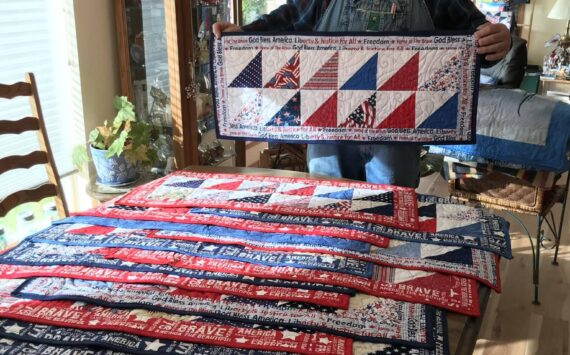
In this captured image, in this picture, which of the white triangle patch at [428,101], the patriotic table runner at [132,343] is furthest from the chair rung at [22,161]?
the white triangle patch at [428,101]

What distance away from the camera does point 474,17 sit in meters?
1.78

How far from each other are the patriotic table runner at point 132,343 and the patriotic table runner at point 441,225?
1.26 feet

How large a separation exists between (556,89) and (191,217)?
515 centimetres

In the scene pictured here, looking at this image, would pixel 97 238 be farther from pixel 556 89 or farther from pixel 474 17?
pixel 556 89

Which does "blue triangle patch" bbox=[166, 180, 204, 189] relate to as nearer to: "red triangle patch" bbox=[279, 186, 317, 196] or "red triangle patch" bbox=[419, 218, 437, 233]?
"red triangle patch" bbox=[279, 186, 317, 196]

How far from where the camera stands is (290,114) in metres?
1.92

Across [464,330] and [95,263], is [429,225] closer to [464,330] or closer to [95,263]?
[464,330]

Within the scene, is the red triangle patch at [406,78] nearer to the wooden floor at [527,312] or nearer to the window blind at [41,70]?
the wooden floor at [527,312]

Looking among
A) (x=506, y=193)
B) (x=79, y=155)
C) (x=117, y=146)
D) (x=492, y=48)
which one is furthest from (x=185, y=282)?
(x=506, y=193)

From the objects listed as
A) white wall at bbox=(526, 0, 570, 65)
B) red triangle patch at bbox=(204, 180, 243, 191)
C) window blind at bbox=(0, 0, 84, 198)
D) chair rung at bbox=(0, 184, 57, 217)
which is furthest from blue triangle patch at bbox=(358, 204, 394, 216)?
white wall at bbox=(526, 0, 570, 65)

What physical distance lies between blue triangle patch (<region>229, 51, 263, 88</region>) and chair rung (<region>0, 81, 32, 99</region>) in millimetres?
664

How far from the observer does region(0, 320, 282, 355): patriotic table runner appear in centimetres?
88

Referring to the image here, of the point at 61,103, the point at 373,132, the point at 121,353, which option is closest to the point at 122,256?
the point at 121,353

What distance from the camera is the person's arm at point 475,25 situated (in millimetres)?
1695
